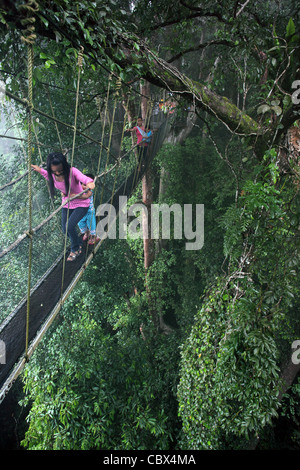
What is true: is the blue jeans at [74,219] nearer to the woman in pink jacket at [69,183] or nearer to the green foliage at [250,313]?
the woman in pink jacket at [69,183]

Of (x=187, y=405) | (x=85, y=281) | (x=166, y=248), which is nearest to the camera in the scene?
(x=187, y=405)

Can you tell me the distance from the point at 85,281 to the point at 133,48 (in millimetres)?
2821

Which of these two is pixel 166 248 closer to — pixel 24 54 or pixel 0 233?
pixel 0 233

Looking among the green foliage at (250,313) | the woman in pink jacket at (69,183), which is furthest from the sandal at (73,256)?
the green foliage at (250,313)

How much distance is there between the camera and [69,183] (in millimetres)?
1768

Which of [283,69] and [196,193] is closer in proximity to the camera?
[283,69]

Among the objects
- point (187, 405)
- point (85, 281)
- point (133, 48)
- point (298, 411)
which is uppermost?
point (133, 48)

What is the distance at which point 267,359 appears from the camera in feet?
4.77

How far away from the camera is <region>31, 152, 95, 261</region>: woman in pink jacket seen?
1.76 metres

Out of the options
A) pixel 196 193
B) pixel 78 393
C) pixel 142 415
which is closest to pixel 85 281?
pixel 78 393

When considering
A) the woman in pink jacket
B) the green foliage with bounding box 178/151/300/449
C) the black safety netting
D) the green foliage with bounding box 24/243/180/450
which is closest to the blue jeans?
the woman in pink jacket

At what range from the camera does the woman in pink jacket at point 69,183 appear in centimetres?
176

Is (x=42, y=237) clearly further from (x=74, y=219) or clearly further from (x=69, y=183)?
(x=69, y=183)

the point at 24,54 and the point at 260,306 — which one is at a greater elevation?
the point at 24,54
